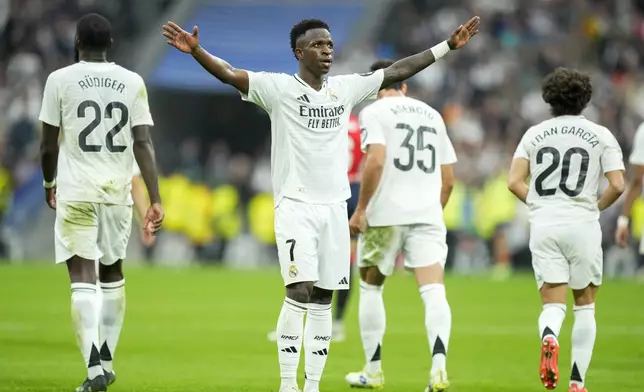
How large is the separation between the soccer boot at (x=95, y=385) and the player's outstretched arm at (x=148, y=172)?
4.16 ft

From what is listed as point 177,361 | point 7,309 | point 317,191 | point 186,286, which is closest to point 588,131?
point 317,191

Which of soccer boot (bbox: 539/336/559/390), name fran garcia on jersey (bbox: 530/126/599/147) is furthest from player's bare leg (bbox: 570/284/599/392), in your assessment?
name fran garcia on jersey (bbox: 530/126/599/147)

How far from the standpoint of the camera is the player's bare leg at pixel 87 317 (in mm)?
9844

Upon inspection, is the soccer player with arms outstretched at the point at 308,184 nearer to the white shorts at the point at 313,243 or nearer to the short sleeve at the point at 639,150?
the white shorts at the point at 313,243

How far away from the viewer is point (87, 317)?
32.5 ft

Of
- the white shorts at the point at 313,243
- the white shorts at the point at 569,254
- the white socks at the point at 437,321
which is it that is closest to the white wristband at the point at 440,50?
the white shorts at the point at 313,243

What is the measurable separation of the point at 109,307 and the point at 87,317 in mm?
644

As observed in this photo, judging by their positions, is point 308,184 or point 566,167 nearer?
point 308,184

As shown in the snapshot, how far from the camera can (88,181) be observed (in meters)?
10.1

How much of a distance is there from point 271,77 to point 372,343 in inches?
117

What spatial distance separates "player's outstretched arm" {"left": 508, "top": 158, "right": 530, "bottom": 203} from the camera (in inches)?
406

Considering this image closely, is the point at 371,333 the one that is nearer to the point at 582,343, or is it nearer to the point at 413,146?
the point at 413,146

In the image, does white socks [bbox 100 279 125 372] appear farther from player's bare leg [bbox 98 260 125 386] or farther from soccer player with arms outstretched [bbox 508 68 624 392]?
soccer player with arms outstretched [bbox 508 68 624 392]

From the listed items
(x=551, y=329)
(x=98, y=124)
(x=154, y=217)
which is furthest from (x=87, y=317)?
(x=551, y=329)
